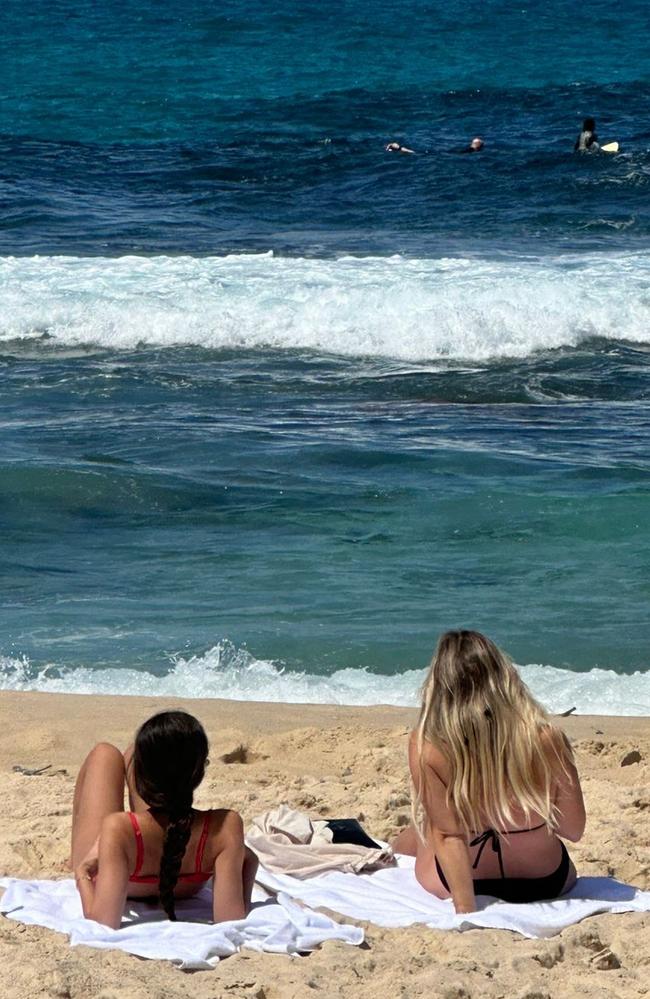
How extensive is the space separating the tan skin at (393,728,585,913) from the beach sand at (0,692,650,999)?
0.64 feet

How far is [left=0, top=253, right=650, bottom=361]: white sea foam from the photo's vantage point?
13.6 m

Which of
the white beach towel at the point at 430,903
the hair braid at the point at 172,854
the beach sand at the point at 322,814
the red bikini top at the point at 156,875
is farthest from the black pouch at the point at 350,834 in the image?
the hair braid at the point at 172,854

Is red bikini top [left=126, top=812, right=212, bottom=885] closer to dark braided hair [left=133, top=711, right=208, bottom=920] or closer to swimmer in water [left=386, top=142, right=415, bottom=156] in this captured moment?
dark braided hair [left=133, top=711, right=208, bottom=920]

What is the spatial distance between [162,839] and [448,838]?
0.80 metres

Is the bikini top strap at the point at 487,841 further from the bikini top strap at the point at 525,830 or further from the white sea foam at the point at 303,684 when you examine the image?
the white sea foam at the point at 303,684

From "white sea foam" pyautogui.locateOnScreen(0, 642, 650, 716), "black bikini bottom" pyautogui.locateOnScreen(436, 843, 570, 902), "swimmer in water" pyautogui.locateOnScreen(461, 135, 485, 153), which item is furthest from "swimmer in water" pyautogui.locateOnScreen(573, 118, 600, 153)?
"black bikini bottom" pyautogui.locateOnScreen(436, 843, 570, 902)

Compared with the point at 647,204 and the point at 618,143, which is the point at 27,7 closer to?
the point at 618,143

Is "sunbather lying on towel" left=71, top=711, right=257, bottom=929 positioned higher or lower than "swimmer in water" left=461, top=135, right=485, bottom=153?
lower

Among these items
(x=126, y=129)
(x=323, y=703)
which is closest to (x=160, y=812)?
(x=323, y=703)

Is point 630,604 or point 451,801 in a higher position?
point 451,801

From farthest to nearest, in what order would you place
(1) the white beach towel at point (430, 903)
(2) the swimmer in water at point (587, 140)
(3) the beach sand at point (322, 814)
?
(2) the swimmer in water at point (587, 140), (1) the white beach towel at point (430, 903), (3) the beach sand at point (322, 814)

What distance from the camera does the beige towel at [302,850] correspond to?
166 inches

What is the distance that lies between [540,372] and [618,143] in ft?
37.3

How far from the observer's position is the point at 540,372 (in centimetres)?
1251
